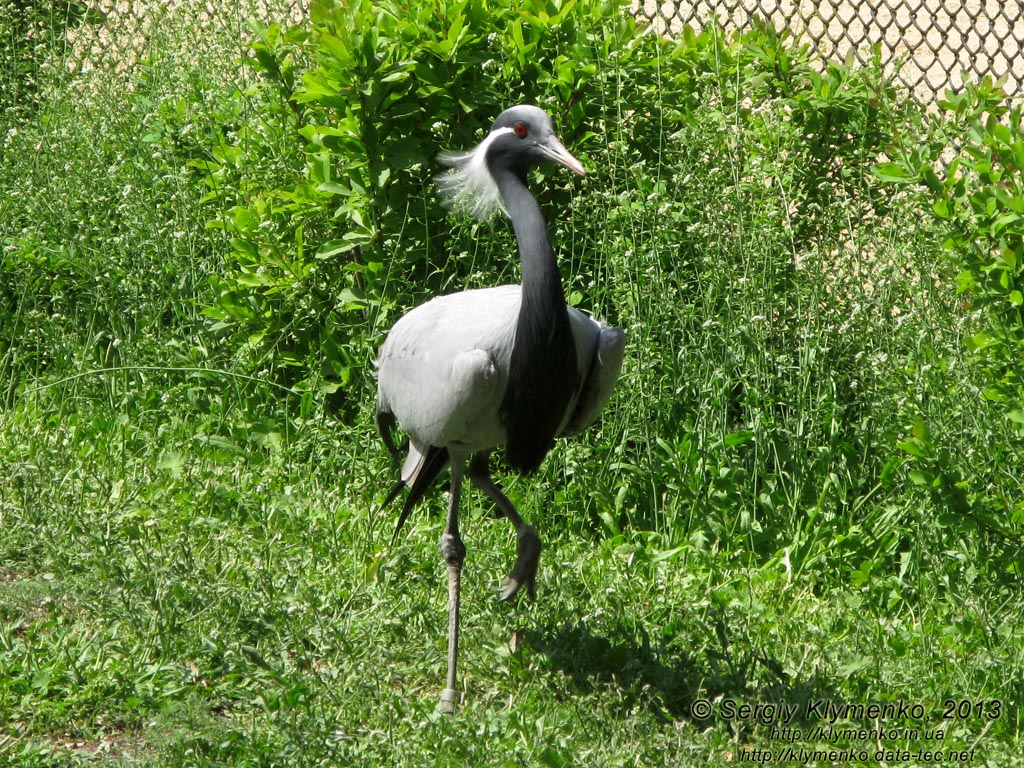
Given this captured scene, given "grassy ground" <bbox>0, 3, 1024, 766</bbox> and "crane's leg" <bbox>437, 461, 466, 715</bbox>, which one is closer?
"grassy ground" <bbox>0, 3, 1024, 766</bbox>

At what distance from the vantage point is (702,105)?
539cm

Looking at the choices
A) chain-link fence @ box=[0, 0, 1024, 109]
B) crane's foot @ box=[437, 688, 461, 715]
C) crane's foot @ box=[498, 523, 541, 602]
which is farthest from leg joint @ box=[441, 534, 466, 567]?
chain-link fence @ box=[0, 0, 1024, 109]

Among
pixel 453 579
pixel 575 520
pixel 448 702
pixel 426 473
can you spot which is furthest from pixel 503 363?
pixel 575 520

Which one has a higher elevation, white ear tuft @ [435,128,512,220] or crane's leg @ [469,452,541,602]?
white ear tuft @ [435,128,512,220]

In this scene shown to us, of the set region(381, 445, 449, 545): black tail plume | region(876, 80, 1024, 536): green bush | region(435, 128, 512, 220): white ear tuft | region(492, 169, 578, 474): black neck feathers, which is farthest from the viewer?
region(381, 445, 449, 545): black tail plume

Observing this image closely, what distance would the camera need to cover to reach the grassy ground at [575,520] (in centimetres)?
400

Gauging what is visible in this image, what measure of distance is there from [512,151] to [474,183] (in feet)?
0.81

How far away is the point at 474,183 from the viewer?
4.61m

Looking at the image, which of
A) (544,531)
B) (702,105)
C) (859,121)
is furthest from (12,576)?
(859,121)

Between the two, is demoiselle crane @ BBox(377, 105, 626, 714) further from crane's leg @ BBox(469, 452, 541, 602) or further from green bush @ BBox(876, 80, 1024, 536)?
green bush @ BBox(876, 80, 1024, 536)

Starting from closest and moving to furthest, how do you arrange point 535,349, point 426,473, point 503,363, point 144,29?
point 535,349
point 503,363
point 426,473
point 144,29

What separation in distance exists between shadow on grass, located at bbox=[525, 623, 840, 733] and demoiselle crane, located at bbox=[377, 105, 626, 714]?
1.00 feet

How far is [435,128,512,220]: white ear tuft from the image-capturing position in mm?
4531

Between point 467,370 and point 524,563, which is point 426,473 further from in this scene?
point 467,370
